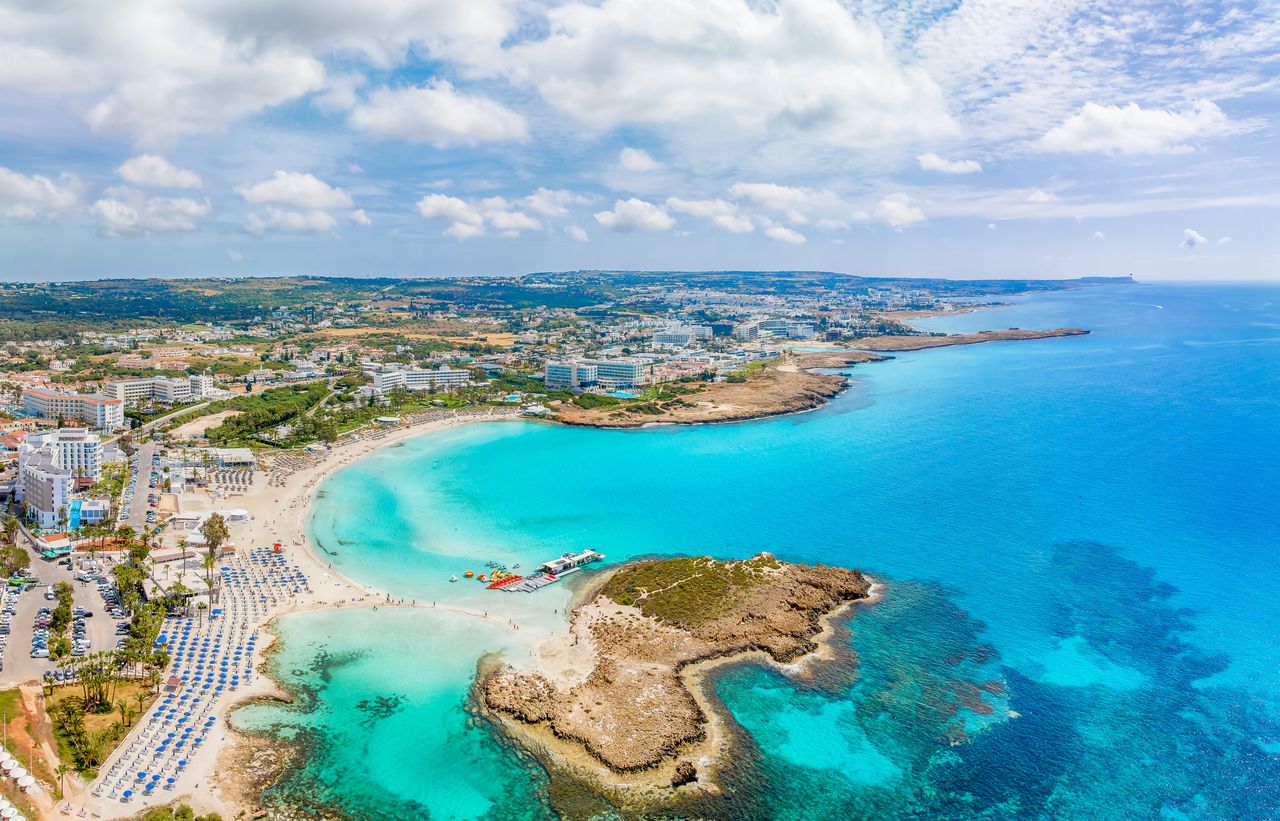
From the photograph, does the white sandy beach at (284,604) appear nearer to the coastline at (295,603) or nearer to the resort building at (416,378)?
the coastline at (295,603)

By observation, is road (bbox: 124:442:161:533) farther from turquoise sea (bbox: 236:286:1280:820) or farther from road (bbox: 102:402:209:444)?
turquoise sea (bbox: 236:286:1280:820)

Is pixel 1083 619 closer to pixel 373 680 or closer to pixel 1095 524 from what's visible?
pixel 1095 524

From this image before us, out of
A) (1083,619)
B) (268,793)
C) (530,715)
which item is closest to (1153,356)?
(1083,619)

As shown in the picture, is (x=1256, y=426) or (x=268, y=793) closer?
(x=268, y=793)

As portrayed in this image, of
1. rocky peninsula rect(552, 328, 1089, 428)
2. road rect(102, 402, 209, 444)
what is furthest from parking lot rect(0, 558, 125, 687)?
rocky peninsula rect(552, 328, 1089, 428)

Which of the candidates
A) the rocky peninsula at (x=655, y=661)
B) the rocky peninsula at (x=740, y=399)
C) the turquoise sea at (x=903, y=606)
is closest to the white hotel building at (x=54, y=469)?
the turquoise sea at (x=903, y=606)

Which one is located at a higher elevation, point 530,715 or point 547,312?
point 547,312

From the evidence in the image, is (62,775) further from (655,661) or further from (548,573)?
(548,573)
